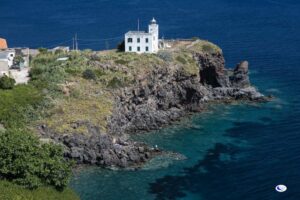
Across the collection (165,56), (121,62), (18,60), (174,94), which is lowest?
(174,94)

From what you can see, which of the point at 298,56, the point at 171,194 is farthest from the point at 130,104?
the point at 298,56

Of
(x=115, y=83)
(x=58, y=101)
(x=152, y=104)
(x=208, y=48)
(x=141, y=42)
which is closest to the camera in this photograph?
(x=58, y=101)

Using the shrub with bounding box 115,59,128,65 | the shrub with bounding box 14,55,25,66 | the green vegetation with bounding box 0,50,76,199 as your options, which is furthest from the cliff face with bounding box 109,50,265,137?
the green vegetation with bounding box 0,50,76,199

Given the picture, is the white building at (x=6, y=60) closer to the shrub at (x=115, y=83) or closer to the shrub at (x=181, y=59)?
the shrub at (x=115, y=83)

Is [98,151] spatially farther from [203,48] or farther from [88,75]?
[203,48]

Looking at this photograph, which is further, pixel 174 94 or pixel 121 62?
pixel 174 94

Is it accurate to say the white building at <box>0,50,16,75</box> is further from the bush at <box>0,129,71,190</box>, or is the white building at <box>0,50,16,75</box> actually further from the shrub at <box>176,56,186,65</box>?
the bush at <box>0,129,71,190</box>

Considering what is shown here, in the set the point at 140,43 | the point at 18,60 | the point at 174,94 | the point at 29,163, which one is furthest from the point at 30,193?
the point at 140,43
